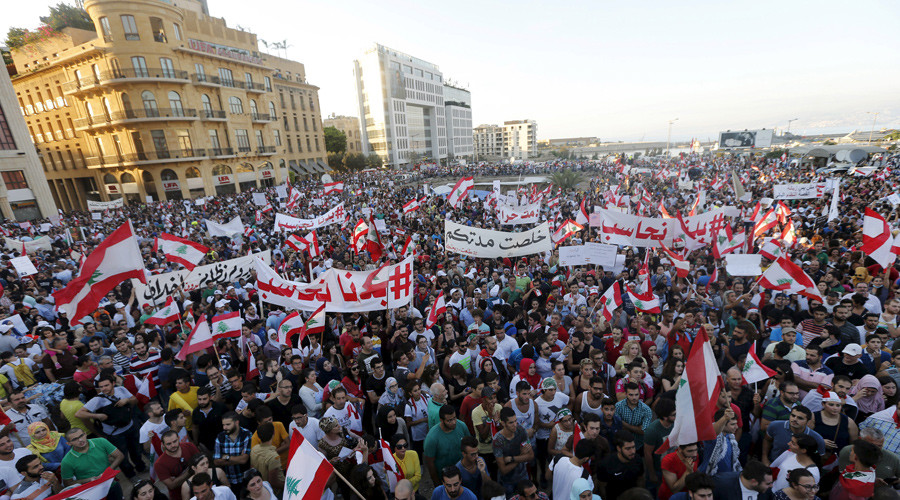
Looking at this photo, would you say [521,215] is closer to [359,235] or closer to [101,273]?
[359,235]

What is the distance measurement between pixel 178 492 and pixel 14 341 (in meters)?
5.81

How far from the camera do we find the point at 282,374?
566 cm

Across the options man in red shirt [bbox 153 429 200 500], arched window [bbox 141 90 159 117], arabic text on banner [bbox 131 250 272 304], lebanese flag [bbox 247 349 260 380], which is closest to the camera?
man in red shirt [bbox 153 429 200 500]

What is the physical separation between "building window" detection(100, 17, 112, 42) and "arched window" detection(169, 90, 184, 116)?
228 inches

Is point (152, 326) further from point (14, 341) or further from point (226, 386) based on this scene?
point (226, 386)

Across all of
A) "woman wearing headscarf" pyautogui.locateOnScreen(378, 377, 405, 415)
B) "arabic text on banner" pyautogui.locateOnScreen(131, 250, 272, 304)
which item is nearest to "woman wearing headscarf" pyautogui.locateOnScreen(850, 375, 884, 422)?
"woman wearing headscarf" pyautogui.locateOnScreen(378, 377, 405, 415)

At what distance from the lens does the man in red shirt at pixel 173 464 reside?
415cm

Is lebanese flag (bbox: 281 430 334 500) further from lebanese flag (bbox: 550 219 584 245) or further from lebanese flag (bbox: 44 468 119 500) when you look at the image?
lebanese flag (bbox: 550 219 584 245)


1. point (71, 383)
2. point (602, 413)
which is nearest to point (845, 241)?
point (602, 413)

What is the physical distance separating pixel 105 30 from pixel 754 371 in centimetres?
4967

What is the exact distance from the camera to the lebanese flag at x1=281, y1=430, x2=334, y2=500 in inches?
129

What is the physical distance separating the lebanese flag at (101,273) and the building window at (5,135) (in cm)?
3191

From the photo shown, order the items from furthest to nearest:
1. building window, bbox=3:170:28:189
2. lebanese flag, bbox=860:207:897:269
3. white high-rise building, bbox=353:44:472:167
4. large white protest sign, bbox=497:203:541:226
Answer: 1. white high-rise building, bbox=353:44:472:167
2. building window, bbox=3:170:28:189
3. large white protest sign, bbox=497:203:541:226
4. lebanese flag, bbox=860:207:897:269

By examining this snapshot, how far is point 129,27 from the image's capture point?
3572 centimetres
